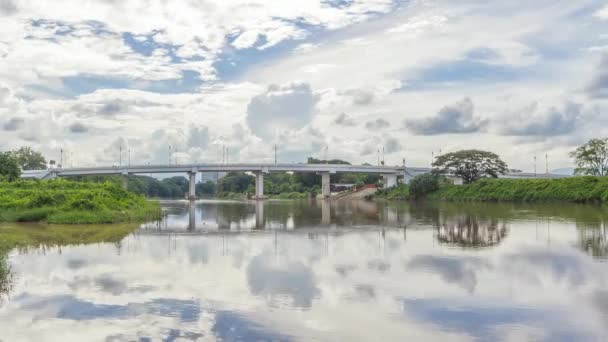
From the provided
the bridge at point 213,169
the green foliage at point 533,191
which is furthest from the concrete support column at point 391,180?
the green foliage at point 533,191

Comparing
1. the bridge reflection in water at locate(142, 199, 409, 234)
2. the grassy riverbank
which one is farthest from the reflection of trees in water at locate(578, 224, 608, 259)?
the grassy riverbank

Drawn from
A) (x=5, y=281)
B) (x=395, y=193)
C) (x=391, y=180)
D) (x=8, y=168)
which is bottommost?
(x=5, y=281)

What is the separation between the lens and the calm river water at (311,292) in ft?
27.5

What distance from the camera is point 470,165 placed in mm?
91500

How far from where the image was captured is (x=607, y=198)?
5675cm

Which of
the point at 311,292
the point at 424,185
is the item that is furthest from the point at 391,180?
the point at 311,292

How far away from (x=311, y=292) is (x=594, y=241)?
1375 cm

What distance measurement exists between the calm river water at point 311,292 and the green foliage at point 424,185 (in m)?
69.5

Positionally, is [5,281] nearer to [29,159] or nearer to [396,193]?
[396,193]

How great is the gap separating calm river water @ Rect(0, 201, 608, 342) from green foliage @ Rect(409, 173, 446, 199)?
69.5 m

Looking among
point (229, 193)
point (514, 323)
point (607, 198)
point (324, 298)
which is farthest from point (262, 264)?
point (229, 193)

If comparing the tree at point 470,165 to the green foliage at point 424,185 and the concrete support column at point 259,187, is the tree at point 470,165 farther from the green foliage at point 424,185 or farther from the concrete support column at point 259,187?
the concrete support column at point 259,187

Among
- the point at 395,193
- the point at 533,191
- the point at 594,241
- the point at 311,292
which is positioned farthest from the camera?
the point at 395,193

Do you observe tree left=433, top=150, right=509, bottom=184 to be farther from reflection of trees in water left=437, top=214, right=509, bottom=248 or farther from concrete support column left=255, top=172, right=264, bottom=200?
reflection of trees in water left=437, top=214, right=509, bottom=248
